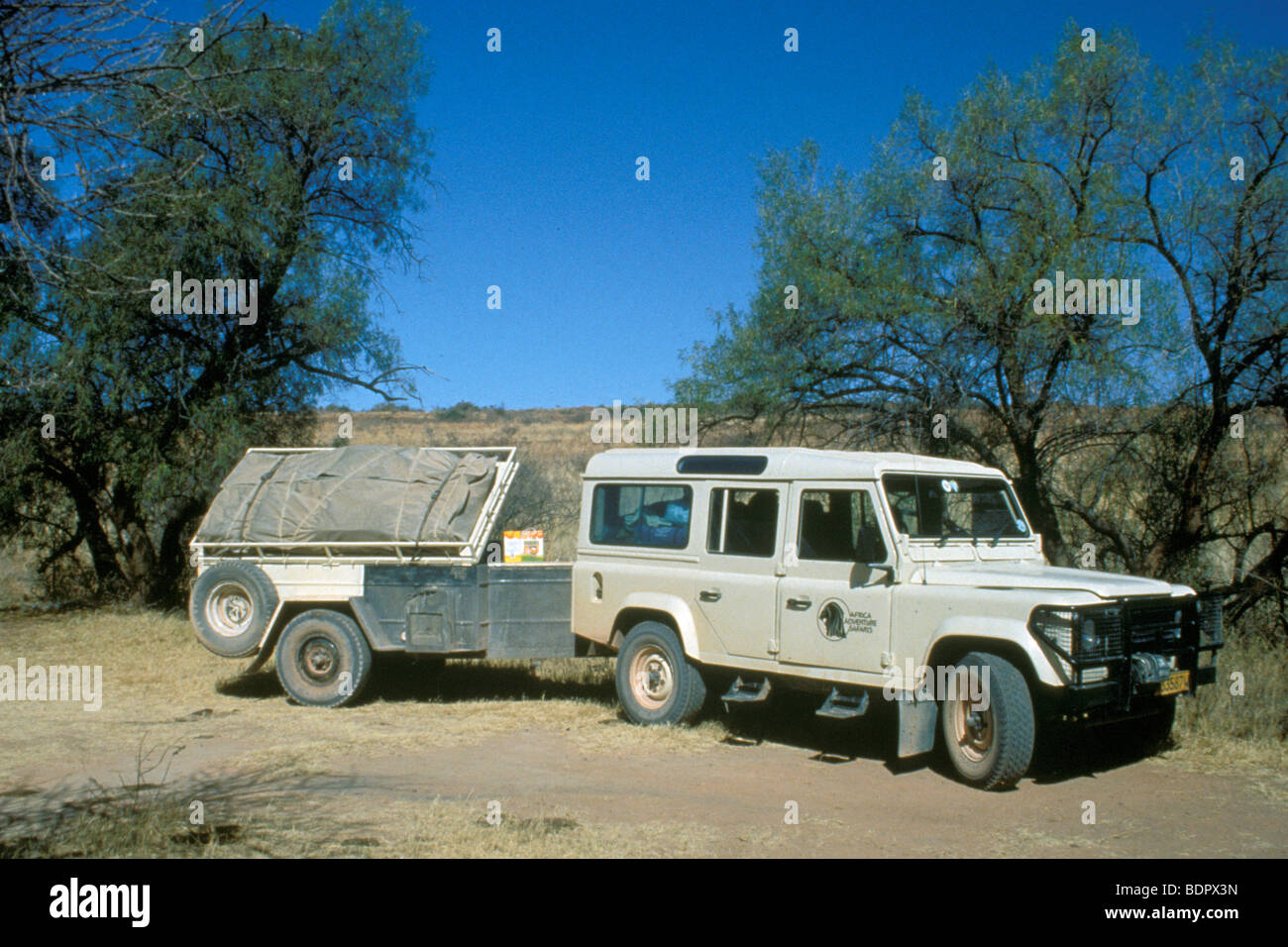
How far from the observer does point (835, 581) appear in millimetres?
8148

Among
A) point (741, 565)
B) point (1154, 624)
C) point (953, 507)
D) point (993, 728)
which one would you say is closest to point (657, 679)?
point (741, 565)

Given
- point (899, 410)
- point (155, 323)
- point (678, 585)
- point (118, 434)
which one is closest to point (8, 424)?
point (118, 434)

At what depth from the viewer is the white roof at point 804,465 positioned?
8.31 metres

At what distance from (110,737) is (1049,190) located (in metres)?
11.0

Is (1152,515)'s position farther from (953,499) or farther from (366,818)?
(366,818)

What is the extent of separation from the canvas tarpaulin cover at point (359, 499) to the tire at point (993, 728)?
16.3 ft

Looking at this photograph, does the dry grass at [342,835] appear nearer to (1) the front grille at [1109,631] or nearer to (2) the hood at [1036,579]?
(2) the hood at [1036,579]

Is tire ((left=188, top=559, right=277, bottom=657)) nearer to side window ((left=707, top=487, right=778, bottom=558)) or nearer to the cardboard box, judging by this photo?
the cardboard box

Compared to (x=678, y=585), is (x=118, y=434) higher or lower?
higher

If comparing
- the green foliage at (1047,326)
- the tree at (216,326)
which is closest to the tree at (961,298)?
the green foliage at (1047,326)

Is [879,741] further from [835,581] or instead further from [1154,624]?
[1154,624]

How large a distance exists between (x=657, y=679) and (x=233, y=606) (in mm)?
4348

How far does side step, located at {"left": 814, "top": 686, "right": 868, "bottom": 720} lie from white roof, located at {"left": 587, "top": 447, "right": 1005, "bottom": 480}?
165 cm

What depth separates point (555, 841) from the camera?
589 centimetres
